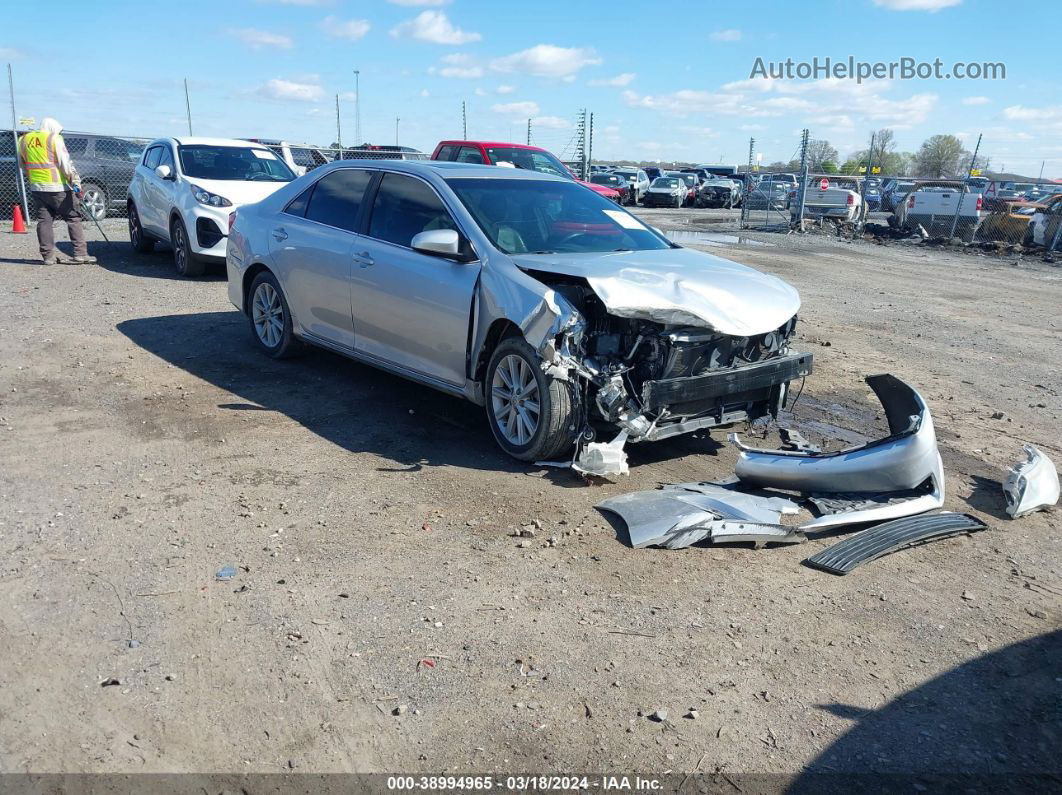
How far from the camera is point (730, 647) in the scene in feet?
11.6

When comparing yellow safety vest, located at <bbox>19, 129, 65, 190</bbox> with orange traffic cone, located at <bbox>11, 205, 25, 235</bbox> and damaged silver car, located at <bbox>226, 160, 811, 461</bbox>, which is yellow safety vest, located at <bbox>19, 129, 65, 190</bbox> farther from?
damaged silver car, located at <bbox>226, 160, 811, 461</bbox>

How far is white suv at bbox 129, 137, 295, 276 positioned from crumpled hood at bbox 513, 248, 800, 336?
7449 millimetres

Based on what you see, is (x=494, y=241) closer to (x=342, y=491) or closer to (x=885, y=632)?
(x=342, y=491)

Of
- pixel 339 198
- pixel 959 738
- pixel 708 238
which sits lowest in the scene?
pixel 708 238

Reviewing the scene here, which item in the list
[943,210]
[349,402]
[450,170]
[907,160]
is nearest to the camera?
[450,170]

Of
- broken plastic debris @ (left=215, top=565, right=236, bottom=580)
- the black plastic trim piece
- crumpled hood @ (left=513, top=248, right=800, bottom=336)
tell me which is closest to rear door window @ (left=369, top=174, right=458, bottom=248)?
crumpled hood @ (left=513, top=248, right=800, bottom=336)

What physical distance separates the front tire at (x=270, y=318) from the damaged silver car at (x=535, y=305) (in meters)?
0.41

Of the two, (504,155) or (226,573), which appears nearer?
(226,573)

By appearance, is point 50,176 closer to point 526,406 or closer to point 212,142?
point 212,142

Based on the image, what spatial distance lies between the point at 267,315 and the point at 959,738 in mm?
6302

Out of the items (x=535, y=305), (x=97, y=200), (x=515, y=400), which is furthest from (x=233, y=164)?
(x=535, y=305)

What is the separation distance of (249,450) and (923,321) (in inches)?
345

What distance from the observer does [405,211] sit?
6121mm

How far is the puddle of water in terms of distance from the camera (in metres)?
21.5
